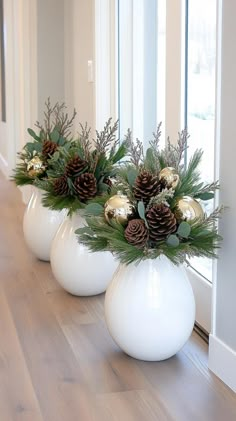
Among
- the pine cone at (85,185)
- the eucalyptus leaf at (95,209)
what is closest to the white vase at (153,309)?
the eucalyptus leaf at (95,209)

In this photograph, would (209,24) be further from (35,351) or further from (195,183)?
(35,351)

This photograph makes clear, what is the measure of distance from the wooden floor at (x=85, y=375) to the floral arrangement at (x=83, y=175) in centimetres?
48

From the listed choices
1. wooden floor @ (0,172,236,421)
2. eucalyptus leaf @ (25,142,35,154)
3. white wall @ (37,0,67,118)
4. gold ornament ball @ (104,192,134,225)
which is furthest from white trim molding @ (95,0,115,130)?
gold ornament ball @ (104,192,134,225)

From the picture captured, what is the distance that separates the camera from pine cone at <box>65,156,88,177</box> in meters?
2.91

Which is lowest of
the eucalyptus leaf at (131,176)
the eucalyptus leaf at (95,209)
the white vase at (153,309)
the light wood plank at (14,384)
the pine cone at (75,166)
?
the light wood plank at (14,384)

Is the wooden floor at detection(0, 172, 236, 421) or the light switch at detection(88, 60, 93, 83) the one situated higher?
the light switch at detection(88, 60, 93, 83)

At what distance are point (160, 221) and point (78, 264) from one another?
949 millimetres

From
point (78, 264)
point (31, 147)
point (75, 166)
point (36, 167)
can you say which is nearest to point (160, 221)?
point (75, 166)

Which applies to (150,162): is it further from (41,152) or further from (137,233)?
(41,152)

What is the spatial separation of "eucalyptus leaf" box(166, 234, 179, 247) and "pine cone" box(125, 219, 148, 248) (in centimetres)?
8

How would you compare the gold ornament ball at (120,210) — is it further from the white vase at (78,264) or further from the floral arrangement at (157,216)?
the white vase at (78,264)

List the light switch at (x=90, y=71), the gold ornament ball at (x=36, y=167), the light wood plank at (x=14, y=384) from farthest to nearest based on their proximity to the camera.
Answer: the light switch at (x=90, y=71) → the gold ornament ball at (x=36, y=167) → the light wood plank at (x=14, y=384)

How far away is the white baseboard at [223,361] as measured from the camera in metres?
2.16

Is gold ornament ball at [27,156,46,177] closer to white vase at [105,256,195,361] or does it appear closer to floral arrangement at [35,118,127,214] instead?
floral arrangement at [35,118,127,214]
